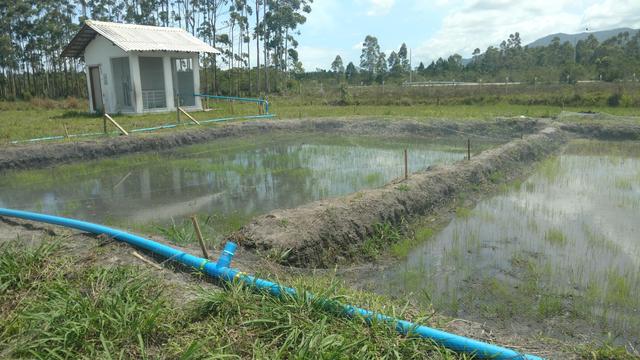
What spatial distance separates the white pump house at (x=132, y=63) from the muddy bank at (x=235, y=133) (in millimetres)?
5964

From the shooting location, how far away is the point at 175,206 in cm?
806

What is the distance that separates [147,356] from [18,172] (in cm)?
968

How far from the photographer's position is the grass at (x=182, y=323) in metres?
3.10

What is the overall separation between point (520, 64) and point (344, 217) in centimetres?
4008

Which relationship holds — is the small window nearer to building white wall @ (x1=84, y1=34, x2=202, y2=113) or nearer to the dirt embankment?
building white wall @ (x1=84, y1=34, x2=202, y2=113)

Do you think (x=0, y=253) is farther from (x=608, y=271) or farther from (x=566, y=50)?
(x=566, y=50)

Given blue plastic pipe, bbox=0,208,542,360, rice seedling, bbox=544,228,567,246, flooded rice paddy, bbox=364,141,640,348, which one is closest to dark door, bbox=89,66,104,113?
blue plastic pipe, bbox=0,208,542,360

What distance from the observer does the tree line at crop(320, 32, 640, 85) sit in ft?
90.1

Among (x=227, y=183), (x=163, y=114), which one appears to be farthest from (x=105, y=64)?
(x=227, y=183)

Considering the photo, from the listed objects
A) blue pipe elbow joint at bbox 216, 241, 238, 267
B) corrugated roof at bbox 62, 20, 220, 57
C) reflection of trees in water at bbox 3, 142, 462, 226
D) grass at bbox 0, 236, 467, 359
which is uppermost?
corrugated roof at bbox 62, 20, 220, 57

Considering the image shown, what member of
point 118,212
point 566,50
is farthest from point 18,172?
point 566,50

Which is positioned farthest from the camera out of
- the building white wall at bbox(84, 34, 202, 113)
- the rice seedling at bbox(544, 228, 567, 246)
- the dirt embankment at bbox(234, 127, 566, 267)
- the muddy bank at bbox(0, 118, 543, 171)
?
the building white wall at bbox(84, 34, 202, 113)

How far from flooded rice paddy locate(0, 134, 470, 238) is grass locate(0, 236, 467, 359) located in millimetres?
2791

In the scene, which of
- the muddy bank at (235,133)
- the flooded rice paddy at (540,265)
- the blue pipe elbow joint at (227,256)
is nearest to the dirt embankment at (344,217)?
the flooded rice paddy at (540,265)
